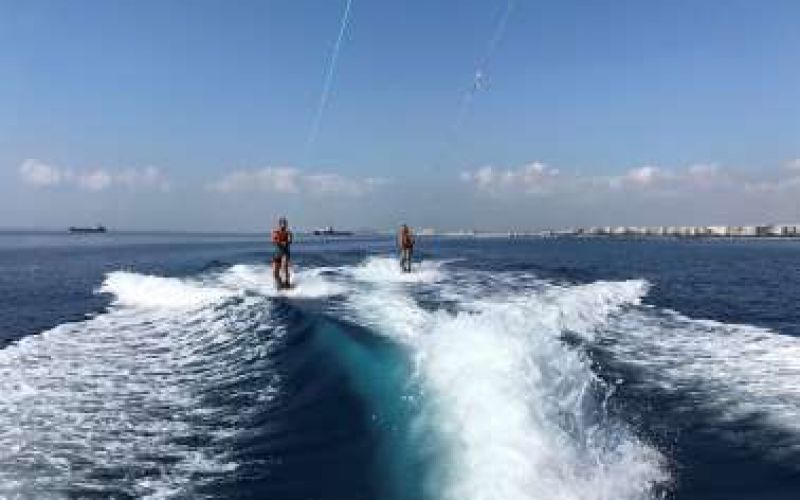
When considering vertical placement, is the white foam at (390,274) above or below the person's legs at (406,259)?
below

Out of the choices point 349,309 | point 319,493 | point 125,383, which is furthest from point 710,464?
point 349,309

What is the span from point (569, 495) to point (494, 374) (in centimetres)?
371

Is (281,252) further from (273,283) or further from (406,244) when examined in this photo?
(406,244)

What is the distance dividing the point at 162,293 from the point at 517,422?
23.2 meters

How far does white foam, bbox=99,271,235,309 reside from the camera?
1089 inches

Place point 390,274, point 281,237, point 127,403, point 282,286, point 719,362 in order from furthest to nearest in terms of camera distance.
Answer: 1. point 390,274
2. point 281,237
3. point 282,286
4. point 719,362
5. point 127,403

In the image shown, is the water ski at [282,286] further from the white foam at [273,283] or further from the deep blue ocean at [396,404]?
the deep blue ocean at [396,404]

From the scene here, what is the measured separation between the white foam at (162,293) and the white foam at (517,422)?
1264cm

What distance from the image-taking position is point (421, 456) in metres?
9.55

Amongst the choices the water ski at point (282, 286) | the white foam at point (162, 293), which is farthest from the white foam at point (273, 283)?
the white foam at point (162, 293)

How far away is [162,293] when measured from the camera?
30.3 metres

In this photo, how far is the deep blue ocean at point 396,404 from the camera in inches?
355

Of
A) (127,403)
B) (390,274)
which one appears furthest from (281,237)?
(127,403)

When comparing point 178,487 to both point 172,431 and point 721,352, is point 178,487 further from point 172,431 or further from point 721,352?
point 721,352
